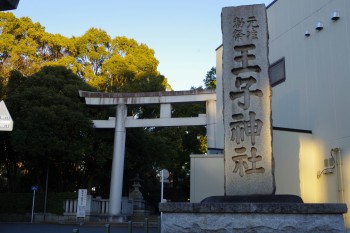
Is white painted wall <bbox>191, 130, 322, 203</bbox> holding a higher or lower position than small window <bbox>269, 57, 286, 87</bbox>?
lower

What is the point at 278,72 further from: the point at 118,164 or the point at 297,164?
the point at 118,164

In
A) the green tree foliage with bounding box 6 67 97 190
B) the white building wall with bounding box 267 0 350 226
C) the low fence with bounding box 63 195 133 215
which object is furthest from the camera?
the low fence with bounding box 63 195 133 215

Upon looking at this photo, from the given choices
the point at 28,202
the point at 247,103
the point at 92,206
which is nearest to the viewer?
the point at 247,103

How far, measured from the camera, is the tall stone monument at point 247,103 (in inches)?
261

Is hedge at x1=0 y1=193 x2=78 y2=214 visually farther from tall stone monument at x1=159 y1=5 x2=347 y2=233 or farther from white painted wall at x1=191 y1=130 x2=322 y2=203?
tall stone monument at x1=159 y1=5 x2=347 y2=233

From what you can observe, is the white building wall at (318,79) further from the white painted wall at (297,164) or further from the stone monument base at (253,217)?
the stone monument base at (253,217)

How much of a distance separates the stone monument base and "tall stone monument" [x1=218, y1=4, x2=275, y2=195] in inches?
52.1

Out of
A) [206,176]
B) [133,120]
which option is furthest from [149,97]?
[206,176]

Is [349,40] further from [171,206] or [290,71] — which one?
[171,206]

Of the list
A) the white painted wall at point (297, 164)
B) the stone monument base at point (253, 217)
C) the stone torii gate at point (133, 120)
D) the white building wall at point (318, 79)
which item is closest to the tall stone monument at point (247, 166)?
the stone monument base at point (253, 217)

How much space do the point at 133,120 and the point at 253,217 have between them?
48.0 ft

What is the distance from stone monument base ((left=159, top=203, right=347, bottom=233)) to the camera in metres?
5.02

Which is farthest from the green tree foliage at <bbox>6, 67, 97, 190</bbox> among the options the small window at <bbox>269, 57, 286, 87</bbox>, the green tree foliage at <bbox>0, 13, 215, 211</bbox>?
the small window at <bbox>269, 57, 286, 87</bbox>

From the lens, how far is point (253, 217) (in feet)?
17.0
